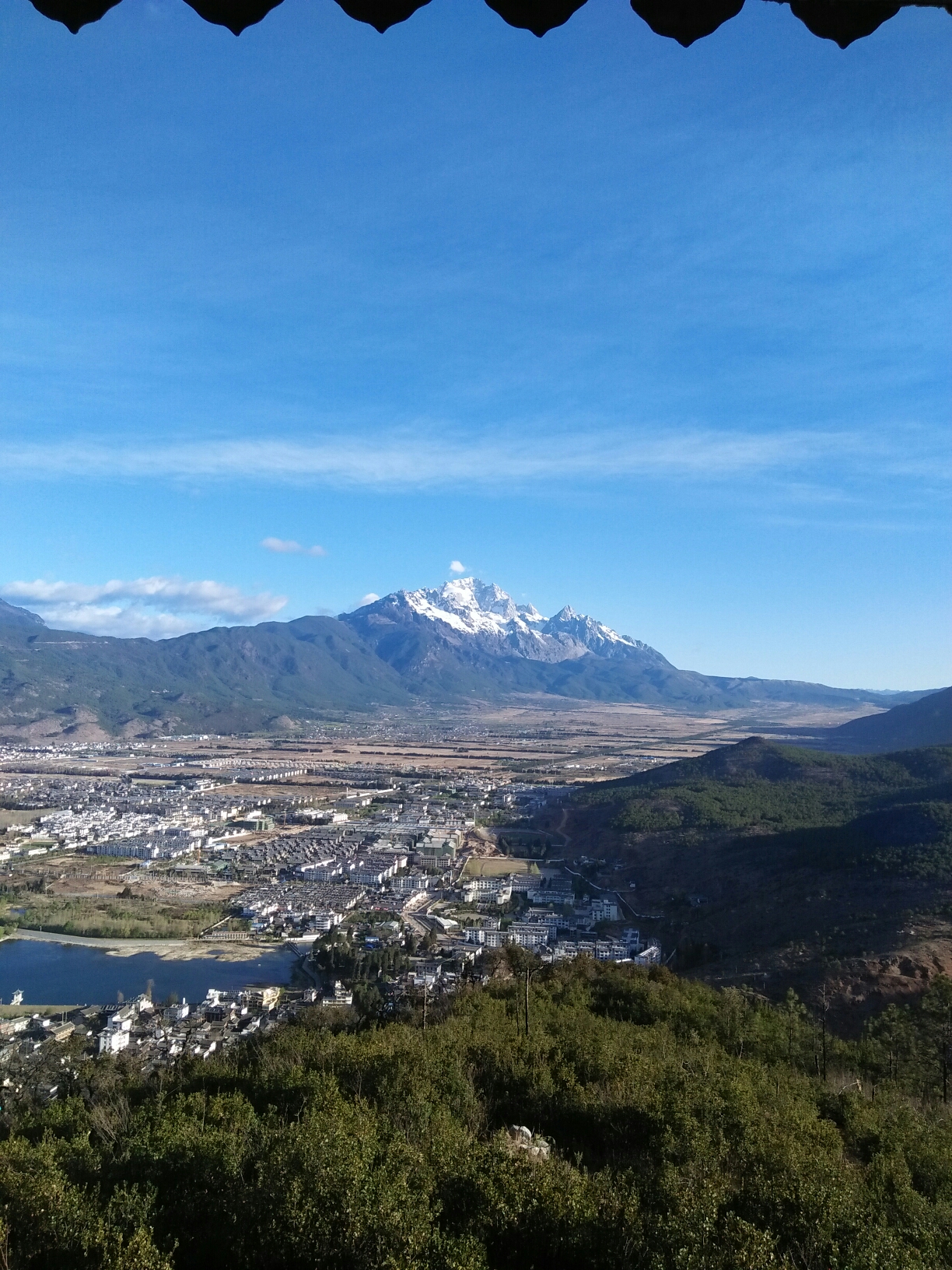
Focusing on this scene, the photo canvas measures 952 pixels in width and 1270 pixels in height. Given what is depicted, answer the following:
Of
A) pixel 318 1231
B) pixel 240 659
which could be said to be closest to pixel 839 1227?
pixel 318 1231

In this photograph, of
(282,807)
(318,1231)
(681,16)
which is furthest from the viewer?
(282,807)

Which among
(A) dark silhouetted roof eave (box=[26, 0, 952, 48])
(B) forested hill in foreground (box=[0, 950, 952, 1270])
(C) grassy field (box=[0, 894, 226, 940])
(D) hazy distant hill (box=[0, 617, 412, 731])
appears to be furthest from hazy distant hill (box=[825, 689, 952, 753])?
(D) hazy distant hill (box=[0, 617, 412, 731])

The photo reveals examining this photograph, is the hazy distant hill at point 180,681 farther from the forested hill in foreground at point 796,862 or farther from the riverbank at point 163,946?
the riverbank at point 163,946

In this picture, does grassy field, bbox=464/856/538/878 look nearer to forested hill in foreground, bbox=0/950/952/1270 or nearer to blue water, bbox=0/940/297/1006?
blue water, bbox=0/940/297/1006

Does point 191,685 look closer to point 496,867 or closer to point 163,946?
point 496,867

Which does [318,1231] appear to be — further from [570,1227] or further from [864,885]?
[864,885]

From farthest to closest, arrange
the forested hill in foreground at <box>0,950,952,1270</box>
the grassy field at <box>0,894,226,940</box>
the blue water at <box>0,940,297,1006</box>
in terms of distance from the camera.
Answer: the grassy field at <box>0,894,226,940</box> → the blue water at <box>0,940,297,1006</box> → the forested hill in foreground at <box>0,950,952,1270</box>

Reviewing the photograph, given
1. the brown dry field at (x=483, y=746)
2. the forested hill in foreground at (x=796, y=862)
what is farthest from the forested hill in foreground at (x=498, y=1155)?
the brown dry field at (x=483, y=746)
